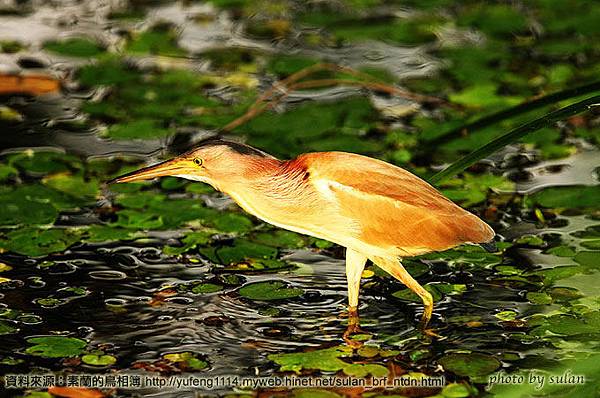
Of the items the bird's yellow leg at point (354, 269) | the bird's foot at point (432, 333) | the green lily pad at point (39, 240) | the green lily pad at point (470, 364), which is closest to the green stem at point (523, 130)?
the bird's yellow leg at point (354, 269)

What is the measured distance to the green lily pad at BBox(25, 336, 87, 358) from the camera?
4.23 m

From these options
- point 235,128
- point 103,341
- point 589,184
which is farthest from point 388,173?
point 235,128

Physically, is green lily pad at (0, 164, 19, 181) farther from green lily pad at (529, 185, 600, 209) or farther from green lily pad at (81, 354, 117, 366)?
green lily pad at (529, 185, 600, 209)

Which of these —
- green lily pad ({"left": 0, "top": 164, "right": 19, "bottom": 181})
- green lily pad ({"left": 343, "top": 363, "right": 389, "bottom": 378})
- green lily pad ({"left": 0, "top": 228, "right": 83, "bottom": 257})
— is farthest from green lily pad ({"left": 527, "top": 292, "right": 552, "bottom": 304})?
green lily pad ({"left": 0, "top": 164, "right": 19, "bottom": 181})

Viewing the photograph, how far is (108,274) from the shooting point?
4945 mm

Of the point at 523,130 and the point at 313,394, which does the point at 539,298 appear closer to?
the point at 523,130

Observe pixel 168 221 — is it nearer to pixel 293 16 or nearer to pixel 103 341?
pixel 103 341

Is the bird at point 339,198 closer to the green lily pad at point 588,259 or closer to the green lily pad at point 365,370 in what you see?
the green lily pad at point 365,370

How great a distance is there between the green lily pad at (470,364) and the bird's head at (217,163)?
2.99 feet

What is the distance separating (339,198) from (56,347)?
109 centimetres

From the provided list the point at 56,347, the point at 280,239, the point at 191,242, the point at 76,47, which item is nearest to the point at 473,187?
the point at 280,239

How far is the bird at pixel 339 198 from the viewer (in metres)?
4.23

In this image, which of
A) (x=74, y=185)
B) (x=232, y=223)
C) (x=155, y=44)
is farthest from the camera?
(x=155, y=44)

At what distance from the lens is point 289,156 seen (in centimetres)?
599
